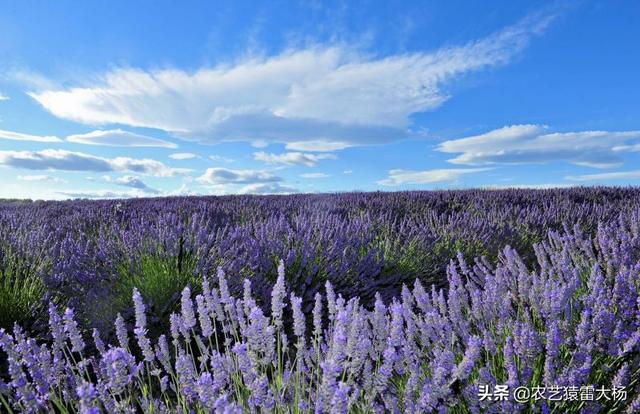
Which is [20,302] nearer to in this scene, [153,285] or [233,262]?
[153,285]

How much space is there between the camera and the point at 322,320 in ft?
11.0

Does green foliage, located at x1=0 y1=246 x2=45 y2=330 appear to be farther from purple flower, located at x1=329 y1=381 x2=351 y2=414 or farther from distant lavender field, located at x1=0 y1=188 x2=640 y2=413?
purple flower, located at x1=329 y1=381 x2=351 y2=414

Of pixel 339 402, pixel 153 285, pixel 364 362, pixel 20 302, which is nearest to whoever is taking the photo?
pixel 339 402

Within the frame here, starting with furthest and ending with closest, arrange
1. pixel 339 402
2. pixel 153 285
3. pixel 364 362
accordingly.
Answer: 1. pixel 153 285
2. pixel 364 362
3. pixel 339 402

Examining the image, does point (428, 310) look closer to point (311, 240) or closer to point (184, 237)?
point (311, 240)

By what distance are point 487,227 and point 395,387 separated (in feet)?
11.7

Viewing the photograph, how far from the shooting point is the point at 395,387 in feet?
6.52

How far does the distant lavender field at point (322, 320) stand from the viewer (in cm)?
149

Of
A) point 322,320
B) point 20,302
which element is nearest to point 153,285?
point 20,302

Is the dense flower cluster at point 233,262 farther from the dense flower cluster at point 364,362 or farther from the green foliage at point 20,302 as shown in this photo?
the dense flower cluster at point 364,362

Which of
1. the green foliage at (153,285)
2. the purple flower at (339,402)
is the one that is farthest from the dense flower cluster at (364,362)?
the green foliage at (153,285)

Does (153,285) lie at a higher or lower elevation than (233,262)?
lower

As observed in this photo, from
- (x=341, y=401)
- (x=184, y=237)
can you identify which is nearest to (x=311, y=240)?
(x=184, y=237)

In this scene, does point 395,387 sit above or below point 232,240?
below
